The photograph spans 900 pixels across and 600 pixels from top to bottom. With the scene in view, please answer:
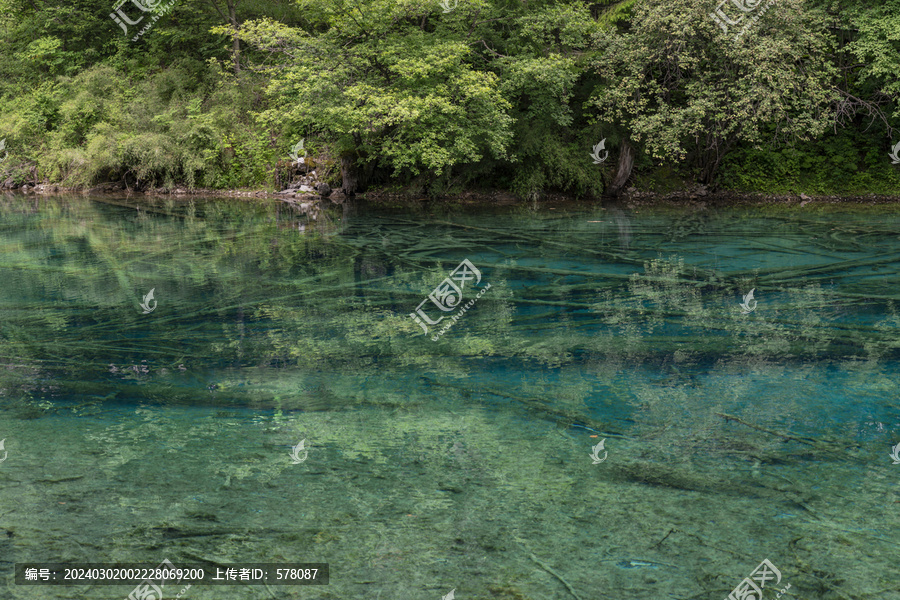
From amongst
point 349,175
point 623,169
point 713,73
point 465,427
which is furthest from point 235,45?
point 465,427

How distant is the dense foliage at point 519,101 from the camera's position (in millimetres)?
16406

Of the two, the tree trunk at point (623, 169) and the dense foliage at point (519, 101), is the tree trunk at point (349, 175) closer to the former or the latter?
the dense foliage at point (519, 101)

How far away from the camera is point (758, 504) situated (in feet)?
11.9

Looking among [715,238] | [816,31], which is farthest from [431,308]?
[816,31]

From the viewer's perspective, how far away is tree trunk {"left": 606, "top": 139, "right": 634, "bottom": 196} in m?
19.6

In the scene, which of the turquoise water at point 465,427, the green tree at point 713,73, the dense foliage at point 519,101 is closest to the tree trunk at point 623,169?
the dense foliage at point 519,101

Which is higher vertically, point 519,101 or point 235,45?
point 235,45

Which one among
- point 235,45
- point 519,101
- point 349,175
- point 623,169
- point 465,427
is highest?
point 235,45

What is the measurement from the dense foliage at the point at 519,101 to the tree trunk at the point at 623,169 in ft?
0.54

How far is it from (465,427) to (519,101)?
1561 centimetres

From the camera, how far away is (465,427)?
182 inches

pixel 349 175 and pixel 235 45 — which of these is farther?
pixel 235 45

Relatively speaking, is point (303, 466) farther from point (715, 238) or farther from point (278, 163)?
point (278, 163)

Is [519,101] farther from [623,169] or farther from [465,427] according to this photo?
[465,427]
